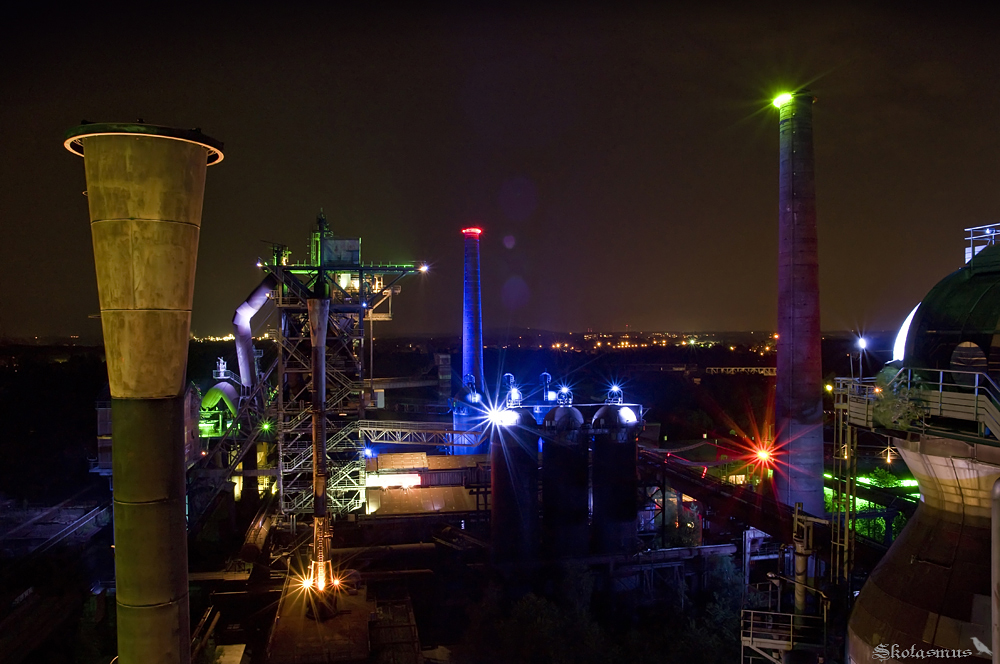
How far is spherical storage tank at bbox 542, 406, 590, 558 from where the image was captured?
2445 centimetres

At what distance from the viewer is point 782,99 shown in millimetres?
23875

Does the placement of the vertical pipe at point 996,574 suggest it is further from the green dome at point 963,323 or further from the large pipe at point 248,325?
the large pipe at point 248,325

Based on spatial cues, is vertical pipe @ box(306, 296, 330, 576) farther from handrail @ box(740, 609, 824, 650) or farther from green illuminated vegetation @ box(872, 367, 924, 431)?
green illuminated vegetation @ box(872, 367, 924, 431)

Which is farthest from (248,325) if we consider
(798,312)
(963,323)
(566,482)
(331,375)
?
(963,323)

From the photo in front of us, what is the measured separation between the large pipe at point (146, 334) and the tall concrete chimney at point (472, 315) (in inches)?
1589

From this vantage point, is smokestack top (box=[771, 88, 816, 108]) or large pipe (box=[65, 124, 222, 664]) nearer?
large pipe (box=[65, 124, 222, 664])

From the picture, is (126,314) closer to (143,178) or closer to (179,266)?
(179,266)

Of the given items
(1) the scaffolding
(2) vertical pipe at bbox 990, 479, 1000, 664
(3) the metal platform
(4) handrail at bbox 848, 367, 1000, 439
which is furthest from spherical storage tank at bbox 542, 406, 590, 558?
(2) vertical pipe at bbox 990, 479, 1000, 664

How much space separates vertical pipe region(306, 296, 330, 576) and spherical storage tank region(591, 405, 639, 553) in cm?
1120

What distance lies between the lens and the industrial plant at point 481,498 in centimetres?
693

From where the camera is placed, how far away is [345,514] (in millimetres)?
27984

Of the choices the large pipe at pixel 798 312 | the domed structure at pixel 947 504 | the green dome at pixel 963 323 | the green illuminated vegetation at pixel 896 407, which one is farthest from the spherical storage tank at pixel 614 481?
the green illuminated vegetation at pixel 896 407

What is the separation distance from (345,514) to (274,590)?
6.67m

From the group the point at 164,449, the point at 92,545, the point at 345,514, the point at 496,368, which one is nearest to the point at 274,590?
the point at 345,514
